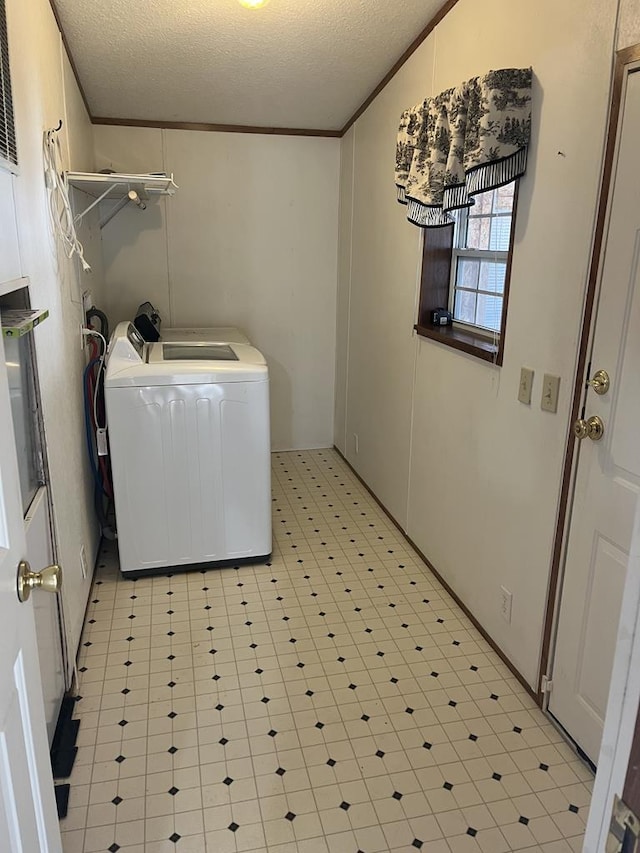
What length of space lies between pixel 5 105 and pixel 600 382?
1.67 m

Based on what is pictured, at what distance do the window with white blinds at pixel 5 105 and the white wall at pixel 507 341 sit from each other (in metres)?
1.50

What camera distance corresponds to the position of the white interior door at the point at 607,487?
5.13ft

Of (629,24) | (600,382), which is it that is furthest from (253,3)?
(600,382)

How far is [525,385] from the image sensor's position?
6.79 ft

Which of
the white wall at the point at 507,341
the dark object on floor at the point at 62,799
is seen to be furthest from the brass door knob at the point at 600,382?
the dark object on floor at the point at 62,799

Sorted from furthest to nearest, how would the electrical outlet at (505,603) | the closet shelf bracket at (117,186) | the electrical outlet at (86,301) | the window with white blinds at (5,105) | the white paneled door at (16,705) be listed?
the electrical outlet at (86,301) < the closet shelf bracket at (117,186) < the electrical outlet at (505,603) < the window with white blinds at (5,105) < the white paneled door at (16,705)

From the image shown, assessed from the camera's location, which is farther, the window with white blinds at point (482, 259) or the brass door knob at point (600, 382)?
the window with white blinds at point (482, 259)

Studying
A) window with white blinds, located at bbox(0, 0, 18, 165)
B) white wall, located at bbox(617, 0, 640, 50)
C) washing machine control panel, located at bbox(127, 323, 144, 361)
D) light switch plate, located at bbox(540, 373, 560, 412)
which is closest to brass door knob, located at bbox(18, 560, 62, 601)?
window with white blinds, located at bbox(0, 0, 18, 165)

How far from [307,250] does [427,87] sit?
1719mm

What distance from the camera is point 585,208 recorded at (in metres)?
1.73

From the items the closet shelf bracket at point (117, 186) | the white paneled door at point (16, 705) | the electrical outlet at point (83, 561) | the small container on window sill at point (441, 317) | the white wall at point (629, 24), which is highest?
the white wall at point (629, 24)

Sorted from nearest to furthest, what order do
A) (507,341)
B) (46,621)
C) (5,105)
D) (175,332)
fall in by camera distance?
(5,105)
(46,621)
(507,341)
(175,332)

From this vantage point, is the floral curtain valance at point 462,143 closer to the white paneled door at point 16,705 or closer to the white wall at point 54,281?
the white wall at point 54,281

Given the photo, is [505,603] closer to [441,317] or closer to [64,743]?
[441,317]
